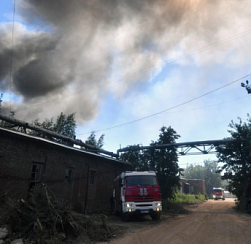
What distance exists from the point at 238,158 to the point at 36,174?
689 inches

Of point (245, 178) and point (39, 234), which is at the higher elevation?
point (245, 178)

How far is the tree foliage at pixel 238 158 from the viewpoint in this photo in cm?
1919

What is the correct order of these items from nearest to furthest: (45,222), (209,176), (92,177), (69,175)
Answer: (45,222) < (69,175) < (92,177) < (209,176)

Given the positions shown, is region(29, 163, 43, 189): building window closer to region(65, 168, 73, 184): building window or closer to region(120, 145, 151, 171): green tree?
region(65, 168, 73, 184): building window

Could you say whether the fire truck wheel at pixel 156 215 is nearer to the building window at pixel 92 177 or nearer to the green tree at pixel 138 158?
the building window at pixel 92 177

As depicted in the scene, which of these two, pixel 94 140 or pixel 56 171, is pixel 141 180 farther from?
pixel 94 140

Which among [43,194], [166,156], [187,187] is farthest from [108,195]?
[187,187]

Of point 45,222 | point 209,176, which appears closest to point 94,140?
point 45,222

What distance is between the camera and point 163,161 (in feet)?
73.2

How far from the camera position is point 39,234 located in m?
6.45

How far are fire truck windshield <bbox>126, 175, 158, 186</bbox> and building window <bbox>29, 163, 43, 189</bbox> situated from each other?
201 inches

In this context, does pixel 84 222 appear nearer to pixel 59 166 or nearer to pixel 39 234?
pixel 39 234

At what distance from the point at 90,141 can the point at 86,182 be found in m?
25.2

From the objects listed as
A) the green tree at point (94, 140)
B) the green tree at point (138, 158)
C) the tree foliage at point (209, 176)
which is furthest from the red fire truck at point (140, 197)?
the tree foliage at point (209, 176)
